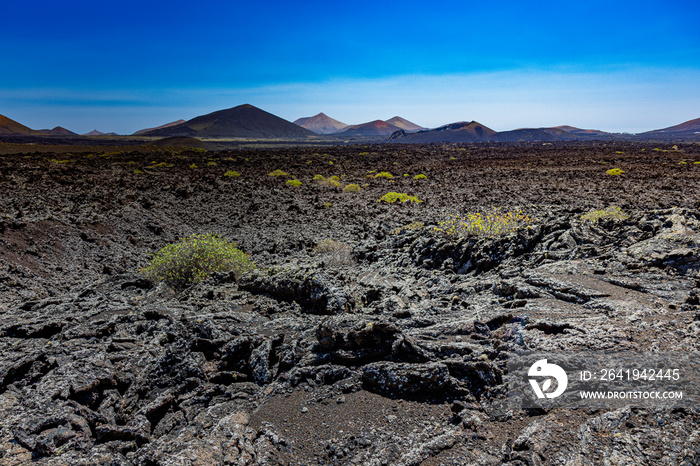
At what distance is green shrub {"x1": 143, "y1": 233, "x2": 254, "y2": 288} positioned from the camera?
7258mm

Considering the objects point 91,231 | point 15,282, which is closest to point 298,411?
point 15,282

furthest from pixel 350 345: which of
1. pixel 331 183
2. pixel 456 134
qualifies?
pixel 456 134

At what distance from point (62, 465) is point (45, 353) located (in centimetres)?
200

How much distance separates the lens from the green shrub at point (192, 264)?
23.8 feet

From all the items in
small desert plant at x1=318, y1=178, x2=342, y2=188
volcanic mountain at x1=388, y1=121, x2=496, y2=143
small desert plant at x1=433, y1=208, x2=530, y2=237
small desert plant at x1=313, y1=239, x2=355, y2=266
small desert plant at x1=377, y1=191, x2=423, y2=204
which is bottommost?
small desert plant at x1=313, y1=239, x2=355, y2=266

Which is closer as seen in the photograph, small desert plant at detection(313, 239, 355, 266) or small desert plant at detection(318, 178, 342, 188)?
small desert plant at detection(313, 239, 355, 266)

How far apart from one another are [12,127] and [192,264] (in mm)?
216785

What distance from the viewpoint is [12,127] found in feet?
536

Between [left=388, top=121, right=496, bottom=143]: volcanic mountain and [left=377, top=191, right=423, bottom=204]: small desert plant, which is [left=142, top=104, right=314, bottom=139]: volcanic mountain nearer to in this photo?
[left=388, top=121, right=496, bottom=143]: volcanic mountain

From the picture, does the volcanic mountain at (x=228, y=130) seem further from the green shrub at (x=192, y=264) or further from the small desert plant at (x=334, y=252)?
the green shrub at (x=192, y=264)

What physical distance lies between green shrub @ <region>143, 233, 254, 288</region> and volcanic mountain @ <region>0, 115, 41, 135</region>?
667 ft

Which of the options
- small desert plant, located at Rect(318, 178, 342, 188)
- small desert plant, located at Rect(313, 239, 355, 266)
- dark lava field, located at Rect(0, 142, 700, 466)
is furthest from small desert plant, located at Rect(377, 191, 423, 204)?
dark lava field, located at Rect(0, 142, 700, 466)

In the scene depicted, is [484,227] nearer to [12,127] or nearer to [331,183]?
[331,183]

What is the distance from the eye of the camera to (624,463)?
7.14 ft
